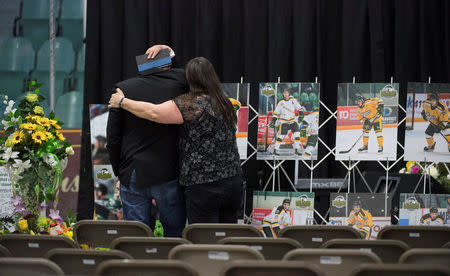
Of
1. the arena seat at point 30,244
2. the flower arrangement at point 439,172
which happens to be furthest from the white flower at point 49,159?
the flower arrangement at point 439,172

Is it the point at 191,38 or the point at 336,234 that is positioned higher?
the point at 191,38

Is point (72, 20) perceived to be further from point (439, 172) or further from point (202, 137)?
point (439, 172)

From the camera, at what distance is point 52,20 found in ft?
22.4

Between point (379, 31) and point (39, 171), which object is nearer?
point (39, 171)

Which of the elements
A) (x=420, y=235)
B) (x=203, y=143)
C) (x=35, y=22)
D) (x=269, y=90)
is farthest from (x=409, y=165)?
(x=35, y=22)

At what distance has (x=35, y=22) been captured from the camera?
7336 mm

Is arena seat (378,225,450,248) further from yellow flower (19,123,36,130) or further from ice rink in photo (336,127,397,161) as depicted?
yellow flower (19,123,36,130)

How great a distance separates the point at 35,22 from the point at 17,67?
0.57 m

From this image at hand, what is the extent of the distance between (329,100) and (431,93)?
1576 millimetres

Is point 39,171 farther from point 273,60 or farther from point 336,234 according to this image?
point 273,60

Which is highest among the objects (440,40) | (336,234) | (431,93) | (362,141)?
(440,40)

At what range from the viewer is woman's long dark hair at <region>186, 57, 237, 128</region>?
3.95 metres

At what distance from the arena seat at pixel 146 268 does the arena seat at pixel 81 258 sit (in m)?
0.26

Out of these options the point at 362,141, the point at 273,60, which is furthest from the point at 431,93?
the point at 273,60
